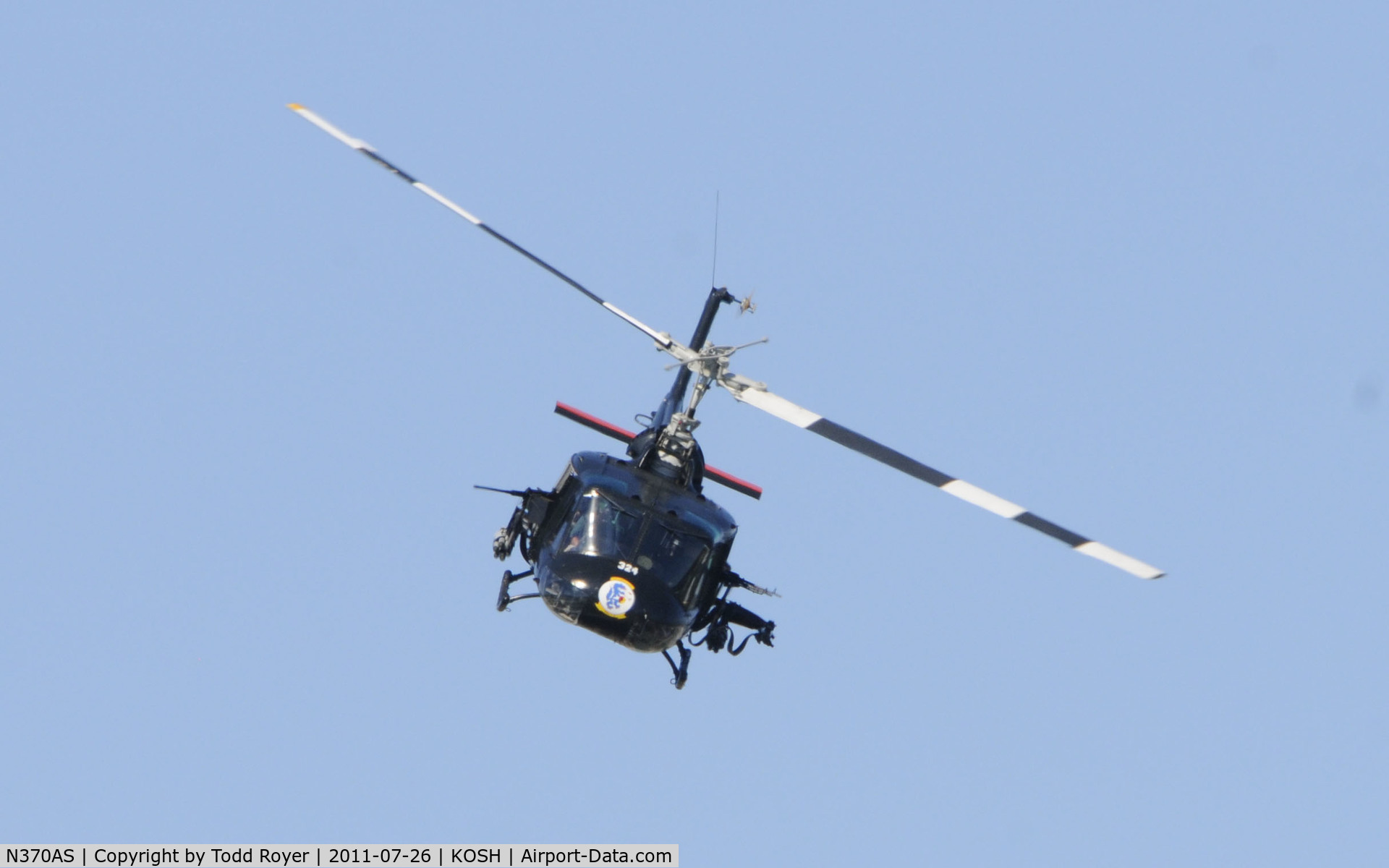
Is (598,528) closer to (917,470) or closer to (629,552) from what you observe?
(629,552)

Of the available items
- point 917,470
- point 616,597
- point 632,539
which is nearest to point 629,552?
point 632,539

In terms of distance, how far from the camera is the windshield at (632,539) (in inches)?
1006

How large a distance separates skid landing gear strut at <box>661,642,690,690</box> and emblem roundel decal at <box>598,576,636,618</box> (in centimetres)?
173

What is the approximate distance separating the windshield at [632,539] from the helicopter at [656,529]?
0.02 m

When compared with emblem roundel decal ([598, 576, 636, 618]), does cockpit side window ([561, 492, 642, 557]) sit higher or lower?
higher

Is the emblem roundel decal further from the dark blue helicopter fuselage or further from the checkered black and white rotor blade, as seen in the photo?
the checkered black and white rotor blade

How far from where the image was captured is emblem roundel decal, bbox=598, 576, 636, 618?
25031 mm

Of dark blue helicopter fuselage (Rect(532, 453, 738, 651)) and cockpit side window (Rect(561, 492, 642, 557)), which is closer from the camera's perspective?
dark blue helicopter fuselage (Rect(532, 453, 738, 651))

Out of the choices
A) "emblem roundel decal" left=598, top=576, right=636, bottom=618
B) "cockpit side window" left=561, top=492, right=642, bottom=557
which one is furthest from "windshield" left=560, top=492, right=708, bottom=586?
"emblem roundel decal" left=598, top=576, right=636, bottom=618

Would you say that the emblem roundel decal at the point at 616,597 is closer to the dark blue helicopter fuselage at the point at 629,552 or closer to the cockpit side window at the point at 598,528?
the dark blue helicopter fuselage at the point at 629,552

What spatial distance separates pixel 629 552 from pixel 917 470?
148 inches

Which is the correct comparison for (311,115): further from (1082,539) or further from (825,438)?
Answer: (1082,539)

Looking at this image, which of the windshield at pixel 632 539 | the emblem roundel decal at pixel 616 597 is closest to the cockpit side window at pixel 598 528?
the windshield at pixel 632 539

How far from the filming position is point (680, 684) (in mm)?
26688
